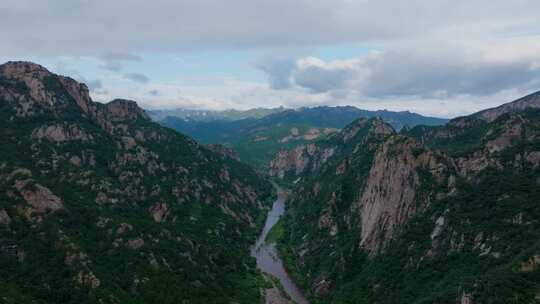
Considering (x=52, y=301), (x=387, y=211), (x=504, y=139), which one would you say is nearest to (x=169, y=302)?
(x=52, y=301)

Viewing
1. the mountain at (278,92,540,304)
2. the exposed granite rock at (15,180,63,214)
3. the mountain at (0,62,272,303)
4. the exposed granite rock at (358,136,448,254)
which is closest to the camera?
the mountain at (278,92,540,304)

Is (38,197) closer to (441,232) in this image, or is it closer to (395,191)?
(395,191)

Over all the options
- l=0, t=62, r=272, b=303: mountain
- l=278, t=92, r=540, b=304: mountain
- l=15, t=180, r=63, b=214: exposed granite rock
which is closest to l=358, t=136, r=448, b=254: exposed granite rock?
l=278, t=92, r=540, b=304: mountain

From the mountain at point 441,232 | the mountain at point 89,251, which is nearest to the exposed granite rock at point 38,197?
the mountain at point 89,251

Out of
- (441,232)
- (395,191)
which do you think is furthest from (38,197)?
(441,232)

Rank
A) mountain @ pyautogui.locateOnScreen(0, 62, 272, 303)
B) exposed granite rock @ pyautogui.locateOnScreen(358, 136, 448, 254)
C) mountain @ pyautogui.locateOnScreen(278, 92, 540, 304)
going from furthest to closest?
exposed granite rock @ pyautogui.locateOnScreen(358, 136, 448, 254) → mountain @ pyautogui.locateOnScreen(0, 62, 272, 303) → mountain @ pyautogui.locateOnScreen(278, 92, 540, 304)

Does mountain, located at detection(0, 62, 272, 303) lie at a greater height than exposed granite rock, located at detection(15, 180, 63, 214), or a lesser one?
lesser

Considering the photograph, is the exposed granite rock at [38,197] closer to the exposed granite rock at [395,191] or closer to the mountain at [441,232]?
the mountain at [441,232]

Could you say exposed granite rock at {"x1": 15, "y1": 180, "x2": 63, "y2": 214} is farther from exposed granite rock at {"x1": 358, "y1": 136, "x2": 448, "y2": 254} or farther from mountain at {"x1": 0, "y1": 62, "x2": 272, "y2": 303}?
exposed granite rock at {"x1": 358, "y1": 136, "x2": 448, "y2": 254}
